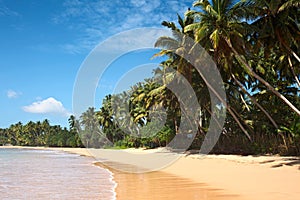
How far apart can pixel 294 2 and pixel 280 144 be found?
8821mm

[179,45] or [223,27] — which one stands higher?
[179,45]

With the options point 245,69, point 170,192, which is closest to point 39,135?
point 245,69

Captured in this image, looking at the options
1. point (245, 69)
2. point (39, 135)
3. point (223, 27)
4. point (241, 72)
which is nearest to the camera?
point (223, 27)

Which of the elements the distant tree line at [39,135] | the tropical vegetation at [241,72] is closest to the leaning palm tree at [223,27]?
the tropical vegetation at [241,72]

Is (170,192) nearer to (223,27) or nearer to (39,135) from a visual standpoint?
(223,27)

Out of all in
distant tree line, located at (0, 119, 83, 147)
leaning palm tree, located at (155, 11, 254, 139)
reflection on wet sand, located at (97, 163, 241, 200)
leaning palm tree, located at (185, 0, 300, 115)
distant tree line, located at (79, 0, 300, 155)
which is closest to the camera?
reflection on wet sand, located at (97, 163, 241, 200)

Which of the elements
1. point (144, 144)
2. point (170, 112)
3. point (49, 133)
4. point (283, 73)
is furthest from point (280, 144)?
point (49, 133)

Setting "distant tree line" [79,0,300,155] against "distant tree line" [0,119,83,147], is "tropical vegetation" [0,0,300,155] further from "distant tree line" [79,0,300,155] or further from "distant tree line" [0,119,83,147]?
"distant tree line" [0,119,83,147]

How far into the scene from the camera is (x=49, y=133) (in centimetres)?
10656

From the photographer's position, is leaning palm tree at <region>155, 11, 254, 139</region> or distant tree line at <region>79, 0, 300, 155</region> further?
leaning palm tree at <region>155, 11, 254, 139</region>

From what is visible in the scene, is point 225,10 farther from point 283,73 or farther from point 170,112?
Answer: point 170,112

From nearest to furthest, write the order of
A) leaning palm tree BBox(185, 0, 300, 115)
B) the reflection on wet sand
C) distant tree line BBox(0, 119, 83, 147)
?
the reflection on wet sand
leaning palm tree BBox(185, 0, 300, 115)
distant tree line BBox(0, 119, 83, 147)

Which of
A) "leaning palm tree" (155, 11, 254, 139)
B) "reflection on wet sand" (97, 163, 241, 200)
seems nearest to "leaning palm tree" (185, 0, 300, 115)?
"leaning palm tree" (155, 11, 254, 139)

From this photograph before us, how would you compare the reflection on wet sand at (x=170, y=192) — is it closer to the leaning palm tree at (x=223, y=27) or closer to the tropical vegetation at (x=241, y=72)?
the tropical vegetation at (x=241, y=72)
